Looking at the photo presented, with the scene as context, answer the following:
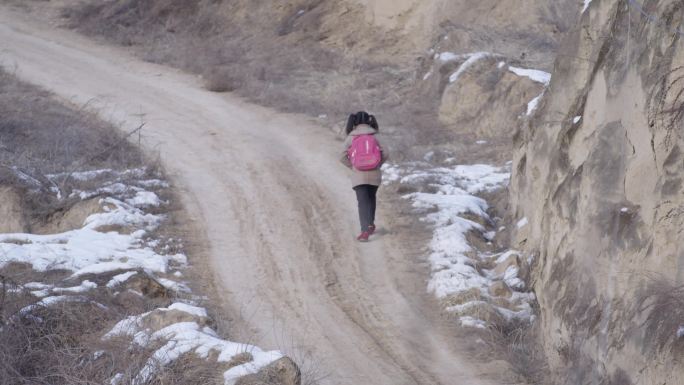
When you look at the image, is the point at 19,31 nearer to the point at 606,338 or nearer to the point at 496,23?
the point at 496,23

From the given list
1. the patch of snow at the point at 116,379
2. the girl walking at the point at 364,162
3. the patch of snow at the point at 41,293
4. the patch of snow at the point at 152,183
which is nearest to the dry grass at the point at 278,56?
the girl walking at the point at 364,162

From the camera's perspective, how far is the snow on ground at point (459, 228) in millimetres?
10438

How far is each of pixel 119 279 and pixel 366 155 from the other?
3.53 m

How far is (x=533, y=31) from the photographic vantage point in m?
20.2

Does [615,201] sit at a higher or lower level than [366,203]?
higher

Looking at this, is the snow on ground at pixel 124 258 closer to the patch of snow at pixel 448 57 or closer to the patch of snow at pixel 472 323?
the patch of snow at pixel 472 323

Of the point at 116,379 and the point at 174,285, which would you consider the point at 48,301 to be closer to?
the point at 174,285

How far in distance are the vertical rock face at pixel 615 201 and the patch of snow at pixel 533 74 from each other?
5283 millimetres

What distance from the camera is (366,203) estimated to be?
1194 centimetres

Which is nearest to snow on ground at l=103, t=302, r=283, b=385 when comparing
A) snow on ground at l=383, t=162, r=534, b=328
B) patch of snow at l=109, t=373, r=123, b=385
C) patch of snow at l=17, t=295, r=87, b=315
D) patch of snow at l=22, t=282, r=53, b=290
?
patch of snow at l=109, t=373, r=123, b=385

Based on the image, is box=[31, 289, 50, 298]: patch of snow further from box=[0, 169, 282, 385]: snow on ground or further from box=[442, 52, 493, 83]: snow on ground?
box=[442, 52, 493, 83]: snow on ground

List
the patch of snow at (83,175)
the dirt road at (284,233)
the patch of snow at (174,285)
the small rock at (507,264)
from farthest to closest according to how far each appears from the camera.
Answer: the patch of snow at (83,175)
the small rock at (507,264)
the patch of snow at (174,285)
the dirt road at (284,233)

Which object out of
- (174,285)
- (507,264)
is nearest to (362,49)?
(507,264)

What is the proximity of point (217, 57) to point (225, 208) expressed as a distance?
32.4ft
